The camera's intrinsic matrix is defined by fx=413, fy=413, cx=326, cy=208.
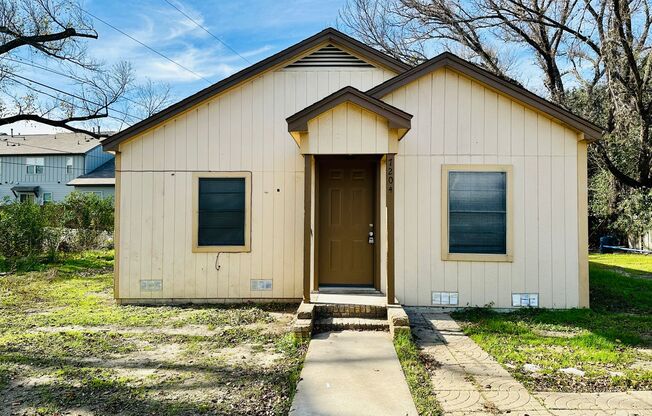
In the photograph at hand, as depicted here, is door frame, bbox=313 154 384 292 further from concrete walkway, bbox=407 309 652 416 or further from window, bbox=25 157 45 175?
window, bbox=25 157 45 175

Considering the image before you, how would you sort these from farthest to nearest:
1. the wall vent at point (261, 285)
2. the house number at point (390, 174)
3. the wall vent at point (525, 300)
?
the wall vent at point (261, 285)
the wall vent at point (525, 300)
the house number at point (390, 174)

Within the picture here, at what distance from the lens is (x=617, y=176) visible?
17.3 metres

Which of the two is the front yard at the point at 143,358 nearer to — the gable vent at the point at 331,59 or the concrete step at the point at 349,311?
the concrete step at the point at 349,311

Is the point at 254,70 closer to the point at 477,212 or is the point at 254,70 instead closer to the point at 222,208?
the point at 222,208

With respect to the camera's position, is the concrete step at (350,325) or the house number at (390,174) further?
the house number at (390,174)

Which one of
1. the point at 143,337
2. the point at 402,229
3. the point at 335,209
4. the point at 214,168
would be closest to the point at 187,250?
the point at 214,168

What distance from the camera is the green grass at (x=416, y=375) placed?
3279mm

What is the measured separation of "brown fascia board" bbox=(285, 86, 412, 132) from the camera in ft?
18.5

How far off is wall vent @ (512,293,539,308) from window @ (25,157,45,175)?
30585mm

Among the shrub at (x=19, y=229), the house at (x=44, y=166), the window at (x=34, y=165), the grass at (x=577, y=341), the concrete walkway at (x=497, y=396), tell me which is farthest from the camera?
the window at (x=34, y=165)

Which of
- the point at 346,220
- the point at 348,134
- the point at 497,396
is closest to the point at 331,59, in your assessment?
the point at 348,134

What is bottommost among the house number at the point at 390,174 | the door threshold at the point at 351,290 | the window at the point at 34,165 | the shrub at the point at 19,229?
the door threshold at the point at 351,290

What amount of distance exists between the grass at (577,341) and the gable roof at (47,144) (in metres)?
28.6

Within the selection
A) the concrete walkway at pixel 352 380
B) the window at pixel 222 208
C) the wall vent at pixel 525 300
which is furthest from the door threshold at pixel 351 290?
the wall vent at pixel 525 300
